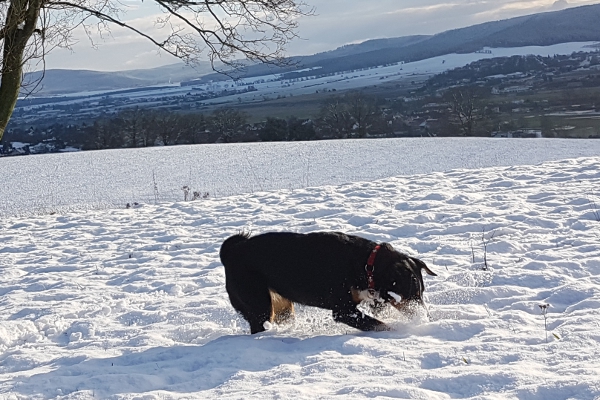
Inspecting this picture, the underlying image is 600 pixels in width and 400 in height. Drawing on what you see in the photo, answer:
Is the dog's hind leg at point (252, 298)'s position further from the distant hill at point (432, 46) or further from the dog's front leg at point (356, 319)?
the distant hill at point (432, 46)

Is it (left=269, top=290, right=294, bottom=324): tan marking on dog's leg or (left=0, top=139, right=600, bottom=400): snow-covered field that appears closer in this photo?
(left=0, top=139, right=600, bottom=400): snow-covered field

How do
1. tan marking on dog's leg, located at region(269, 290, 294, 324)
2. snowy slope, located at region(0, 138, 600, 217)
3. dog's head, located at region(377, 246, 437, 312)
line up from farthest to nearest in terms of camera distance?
snowy slope, located at region(0, 138, 600, 217) < tan marking on dog's leg, located at region(269, 290, 294, 324) < dog's head, located at region(377, 246, 437, 312)

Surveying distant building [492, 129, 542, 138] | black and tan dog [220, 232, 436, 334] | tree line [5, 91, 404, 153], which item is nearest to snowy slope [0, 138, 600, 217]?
black and tan dog [220, 232, 436, 334]

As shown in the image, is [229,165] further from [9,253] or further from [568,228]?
[568,228]

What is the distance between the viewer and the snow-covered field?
3404mm

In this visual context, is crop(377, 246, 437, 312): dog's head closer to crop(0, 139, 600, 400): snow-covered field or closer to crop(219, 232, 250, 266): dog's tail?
crop(0, 139, 600, 400): snow-covered field

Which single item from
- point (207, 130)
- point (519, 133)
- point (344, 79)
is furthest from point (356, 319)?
point (344, 79)

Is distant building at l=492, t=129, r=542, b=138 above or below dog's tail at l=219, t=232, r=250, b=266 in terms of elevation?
below

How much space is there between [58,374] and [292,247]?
194cm

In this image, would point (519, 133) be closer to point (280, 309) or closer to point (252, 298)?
point (280, 309)

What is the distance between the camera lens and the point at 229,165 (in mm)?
20219

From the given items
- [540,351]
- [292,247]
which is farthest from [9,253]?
[540,351]

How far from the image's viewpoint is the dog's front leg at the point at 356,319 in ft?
14.2

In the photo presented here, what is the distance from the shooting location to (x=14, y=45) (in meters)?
8.09
